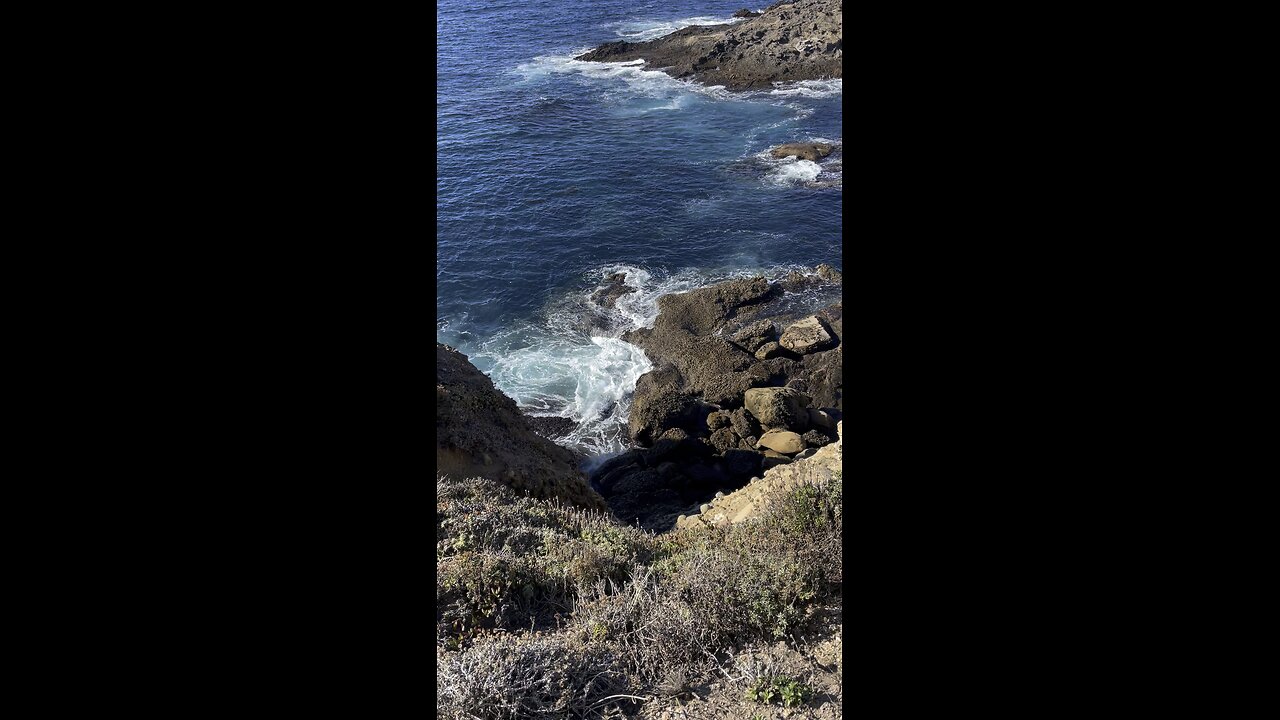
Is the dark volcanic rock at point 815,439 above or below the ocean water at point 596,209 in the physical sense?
below

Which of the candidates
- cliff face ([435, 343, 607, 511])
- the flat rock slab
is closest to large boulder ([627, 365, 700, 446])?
the flat rock slab

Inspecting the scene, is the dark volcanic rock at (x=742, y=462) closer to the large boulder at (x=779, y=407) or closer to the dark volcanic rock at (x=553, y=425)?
the large boulder at (x=779, y=407)

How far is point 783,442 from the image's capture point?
73.4ft

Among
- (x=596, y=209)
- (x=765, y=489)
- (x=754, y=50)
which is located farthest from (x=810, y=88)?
(x=765, y=489)

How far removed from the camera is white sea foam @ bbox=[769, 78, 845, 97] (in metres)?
49.5

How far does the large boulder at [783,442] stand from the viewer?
22.2 metres

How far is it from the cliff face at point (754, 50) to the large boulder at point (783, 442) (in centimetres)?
3358

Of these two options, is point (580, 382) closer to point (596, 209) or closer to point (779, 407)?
point (779, 407)

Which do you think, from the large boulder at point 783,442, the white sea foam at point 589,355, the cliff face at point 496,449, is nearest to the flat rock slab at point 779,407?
the large boulder at point 783,442

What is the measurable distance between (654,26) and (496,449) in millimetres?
56391
